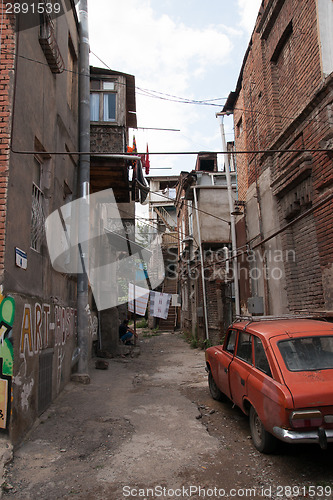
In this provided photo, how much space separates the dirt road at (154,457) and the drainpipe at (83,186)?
5.95 feet

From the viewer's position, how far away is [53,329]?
7.05 m

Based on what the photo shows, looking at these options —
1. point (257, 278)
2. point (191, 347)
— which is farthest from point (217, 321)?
point (257, 278)

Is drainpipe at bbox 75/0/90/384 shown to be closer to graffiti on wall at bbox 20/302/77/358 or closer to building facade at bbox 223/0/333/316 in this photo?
graffiti on wall at bbox 20/302/77/358

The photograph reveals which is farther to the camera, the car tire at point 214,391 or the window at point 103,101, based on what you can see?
the window at point 103,101

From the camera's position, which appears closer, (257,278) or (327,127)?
(327,127)

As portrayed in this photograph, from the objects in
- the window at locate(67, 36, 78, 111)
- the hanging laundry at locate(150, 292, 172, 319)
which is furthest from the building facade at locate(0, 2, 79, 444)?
the hanging laundry at locate(150, 292, 172, 319)

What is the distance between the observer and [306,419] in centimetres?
379

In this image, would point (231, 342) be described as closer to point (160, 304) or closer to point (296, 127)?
point (296, 127)

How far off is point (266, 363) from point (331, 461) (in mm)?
1240

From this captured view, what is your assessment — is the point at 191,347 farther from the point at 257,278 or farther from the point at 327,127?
the point at 327,127

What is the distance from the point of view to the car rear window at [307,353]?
14.5ft

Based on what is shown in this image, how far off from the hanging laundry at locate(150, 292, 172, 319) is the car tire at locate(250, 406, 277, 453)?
1766 centimetres

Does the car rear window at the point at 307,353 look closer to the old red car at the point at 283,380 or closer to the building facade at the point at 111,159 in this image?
the old red car at the point at 283,380

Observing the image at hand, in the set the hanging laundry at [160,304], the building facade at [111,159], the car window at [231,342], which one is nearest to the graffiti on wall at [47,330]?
the car window at [231,342]
